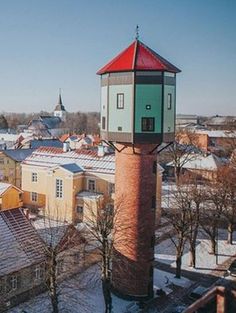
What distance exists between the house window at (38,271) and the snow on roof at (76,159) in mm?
14761

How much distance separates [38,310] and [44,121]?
11414 cm

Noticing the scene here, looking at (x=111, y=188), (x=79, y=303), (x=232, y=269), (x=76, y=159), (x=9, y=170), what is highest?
(x=76, y=159)

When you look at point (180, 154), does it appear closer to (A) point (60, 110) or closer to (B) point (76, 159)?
(B) point (76, 159)

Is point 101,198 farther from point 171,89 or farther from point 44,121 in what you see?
point 44,121

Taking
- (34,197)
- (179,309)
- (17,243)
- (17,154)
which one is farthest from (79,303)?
(17,154)

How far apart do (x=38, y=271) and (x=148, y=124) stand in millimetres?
10137

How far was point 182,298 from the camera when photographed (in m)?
23.3

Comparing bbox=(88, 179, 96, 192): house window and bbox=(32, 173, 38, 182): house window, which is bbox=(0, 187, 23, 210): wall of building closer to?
bbox=(32, 173, 38, 182): house window

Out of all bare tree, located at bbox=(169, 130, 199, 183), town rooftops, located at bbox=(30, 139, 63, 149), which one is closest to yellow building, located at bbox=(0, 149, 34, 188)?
town rooftops, located at bbox=(30, 139, 63, 149)

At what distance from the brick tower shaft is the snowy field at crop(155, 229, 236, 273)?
554 centimetres

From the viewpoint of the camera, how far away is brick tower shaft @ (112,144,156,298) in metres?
22.8

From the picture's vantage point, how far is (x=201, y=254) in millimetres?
30250

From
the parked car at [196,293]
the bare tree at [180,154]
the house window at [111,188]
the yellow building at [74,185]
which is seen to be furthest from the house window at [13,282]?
the bare tree at [180,154]

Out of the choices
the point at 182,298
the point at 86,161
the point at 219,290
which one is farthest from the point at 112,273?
the point at 219,290
